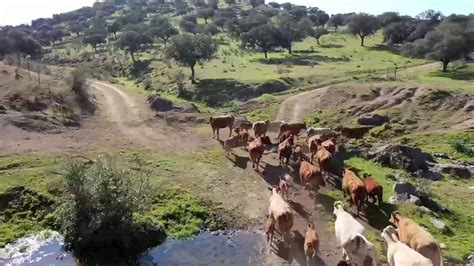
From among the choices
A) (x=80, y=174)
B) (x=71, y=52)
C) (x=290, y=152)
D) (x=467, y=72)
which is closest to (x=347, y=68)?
(x=467, y=72)

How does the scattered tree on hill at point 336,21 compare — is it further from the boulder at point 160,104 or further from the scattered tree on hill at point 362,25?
the boulder at point 160,104

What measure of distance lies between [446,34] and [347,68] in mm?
13747

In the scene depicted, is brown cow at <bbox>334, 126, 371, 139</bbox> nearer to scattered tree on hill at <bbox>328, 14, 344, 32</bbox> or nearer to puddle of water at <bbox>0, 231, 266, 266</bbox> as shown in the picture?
puddle of water at <bbox>0, 231, 266, 266</bbox>

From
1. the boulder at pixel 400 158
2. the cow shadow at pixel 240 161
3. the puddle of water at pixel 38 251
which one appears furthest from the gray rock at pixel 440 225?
the puddle of water at pixel 38 251

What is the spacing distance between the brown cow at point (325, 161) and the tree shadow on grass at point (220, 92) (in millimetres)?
30119

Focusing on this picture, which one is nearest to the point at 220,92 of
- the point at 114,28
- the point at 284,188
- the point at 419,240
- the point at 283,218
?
the point at 284,188

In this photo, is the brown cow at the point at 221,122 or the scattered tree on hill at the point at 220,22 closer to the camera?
the brown cow at the point at 221,122

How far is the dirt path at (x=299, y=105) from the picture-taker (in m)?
46.2

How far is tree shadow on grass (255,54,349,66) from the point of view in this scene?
75.7 meters

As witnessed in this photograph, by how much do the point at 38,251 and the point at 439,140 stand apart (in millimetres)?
30500

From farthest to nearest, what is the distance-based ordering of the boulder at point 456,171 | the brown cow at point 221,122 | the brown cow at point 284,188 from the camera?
1. the brown cow at point 221,122
2. the boulder at point 456,171
3. the brown cow at point 284,188

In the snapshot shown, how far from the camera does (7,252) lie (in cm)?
1900

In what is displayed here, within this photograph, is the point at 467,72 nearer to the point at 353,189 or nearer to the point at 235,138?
the point at 235,138

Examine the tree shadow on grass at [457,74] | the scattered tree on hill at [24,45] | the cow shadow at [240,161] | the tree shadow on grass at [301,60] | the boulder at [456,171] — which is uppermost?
the scattered tree on hill at [24,45]
